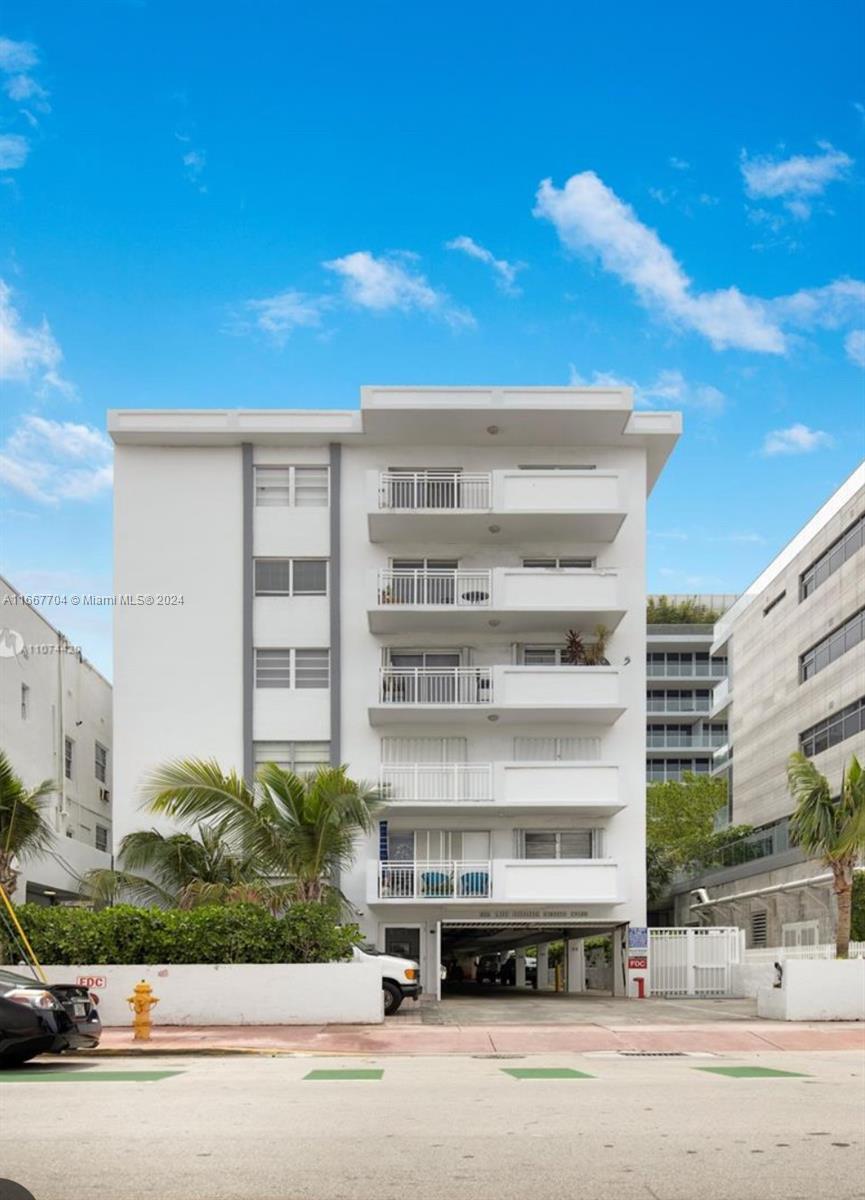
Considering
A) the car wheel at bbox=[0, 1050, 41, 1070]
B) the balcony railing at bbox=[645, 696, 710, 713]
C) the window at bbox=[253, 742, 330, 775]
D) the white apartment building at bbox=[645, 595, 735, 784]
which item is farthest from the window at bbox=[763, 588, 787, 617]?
the car wheel at bbox=[0, 1050, 41, 1070]

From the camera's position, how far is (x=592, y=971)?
52719 millimetres

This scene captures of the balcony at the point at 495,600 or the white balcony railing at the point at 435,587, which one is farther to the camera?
the white balcony railing at the point at 435,587

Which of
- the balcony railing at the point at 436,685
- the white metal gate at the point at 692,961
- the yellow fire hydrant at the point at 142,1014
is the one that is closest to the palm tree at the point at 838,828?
the white metal gate at the point at 692,961

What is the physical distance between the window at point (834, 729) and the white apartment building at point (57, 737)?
21983mm

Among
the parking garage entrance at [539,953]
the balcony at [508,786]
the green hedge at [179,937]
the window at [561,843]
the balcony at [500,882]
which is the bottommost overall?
the parking garage entrance at [539,953]

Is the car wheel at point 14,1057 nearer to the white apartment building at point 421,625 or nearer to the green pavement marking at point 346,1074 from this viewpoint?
the green pavement marking at point 346,1074

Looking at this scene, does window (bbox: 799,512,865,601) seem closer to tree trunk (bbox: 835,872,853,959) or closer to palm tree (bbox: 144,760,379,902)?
tree trunk (bbox: 835,872,853,959)

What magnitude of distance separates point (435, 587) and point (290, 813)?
9579 millimetres

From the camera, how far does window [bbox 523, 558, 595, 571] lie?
3784 cm

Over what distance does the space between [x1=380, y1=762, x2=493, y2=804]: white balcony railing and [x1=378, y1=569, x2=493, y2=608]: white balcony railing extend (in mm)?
3960

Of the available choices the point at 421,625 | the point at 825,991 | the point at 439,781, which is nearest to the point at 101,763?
the point at 421,625

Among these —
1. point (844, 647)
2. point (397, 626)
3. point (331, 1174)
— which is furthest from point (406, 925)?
point (331, 1174)

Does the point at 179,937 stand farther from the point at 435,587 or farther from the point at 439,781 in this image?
the point at 435,587

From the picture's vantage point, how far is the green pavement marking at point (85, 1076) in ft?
48.4
